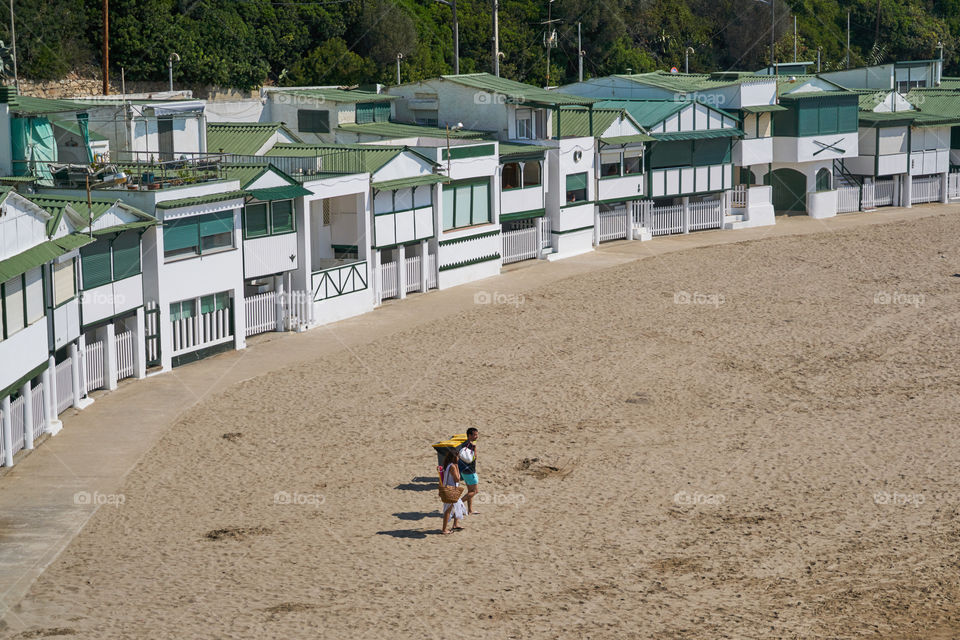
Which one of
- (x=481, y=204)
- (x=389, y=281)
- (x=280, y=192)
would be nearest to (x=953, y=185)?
(x=481, y=204)

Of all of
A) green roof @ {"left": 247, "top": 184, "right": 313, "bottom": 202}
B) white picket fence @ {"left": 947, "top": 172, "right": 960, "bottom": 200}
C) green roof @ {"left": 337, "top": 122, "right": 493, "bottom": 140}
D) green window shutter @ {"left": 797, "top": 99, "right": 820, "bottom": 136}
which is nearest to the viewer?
green roof @ {"left": 247, "top": 184, "right": 313, "bottom": 202}

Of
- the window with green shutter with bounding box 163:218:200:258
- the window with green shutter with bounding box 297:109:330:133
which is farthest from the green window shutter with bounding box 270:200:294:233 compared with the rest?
the window with green shutter with bounding box 297:109:330:133

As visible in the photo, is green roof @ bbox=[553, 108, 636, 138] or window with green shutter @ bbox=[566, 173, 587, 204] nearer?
window with green shutter @ bbox=[566, 173, 587, 204]

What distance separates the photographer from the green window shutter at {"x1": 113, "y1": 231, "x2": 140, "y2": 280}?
30844mm

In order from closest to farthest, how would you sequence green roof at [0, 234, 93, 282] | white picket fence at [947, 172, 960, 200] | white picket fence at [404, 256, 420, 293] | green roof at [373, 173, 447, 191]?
green roof at [0, 234, 93, 282]
green roof at [373, 173, 447, 191]
white picket fence at [404, 256, 420, 293]
white picket fence at [947, 172, 960, 200]

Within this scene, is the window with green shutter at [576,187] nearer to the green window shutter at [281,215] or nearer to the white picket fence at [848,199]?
the green window shutter at [281,215]

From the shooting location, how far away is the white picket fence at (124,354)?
31500mm

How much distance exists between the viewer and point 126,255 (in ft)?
102

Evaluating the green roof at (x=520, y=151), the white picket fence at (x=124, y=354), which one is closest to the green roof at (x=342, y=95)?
the green roof at (x=520, y=151)

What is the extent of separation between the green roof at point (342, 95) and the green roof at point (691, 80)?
37.9ft

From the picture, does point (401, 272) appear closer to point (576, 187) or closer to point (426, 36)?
point (576, 187)

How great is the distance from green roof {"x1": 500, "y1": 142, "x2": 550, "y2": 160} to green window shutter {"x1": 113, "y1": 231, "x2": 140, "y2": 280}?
16.6 meters

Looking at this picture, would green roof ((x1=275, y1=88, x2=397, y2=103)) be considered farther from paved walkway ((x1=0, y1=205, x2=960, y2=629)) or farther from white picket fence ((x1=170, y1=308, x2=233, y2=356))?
white picket fence ((x1=170, y1=308, x2=233, y2=356))

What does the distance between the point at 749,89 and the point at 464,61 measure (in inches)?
1253
